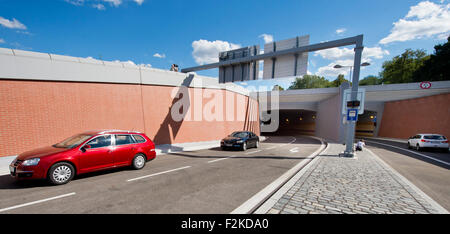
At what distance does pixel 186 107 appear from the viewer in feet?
42.1

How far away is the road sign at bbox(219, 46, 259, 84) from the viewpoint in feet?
35.1

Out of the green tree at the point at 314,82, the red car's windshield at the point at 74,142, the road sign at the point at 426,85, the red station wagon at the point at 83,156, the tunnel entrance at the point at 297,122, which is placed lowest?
the tunnel entrance at the point at 297,122

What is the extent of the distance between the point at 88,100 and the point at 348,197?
12193 mm

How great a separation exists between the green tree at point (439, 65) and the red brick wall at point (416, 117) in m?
12.2

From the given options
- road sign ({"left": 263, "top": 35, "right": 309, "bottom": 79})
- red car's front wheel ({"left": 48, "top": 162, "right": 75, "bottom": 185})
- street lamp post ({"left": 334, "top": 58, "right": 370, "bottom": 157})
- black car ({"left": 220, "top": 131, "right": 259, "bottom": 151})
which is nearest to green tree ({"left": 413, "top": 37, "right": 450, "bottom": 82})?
street lamp post ({"left": 334, "top": 58, "right": 370, "bottom": 157})

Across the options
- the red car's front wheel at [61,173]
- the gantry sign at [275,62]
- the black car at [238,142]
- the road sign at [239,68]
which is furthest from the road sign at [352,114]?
the red car's front wheel at [61,173]

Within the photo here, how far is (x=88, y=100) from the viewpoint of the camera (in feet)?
29.5

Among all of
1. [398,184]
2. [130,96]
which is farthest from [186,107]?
[398,184]

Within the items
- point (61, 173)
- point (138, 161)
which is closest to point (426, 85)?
point (138, 161)

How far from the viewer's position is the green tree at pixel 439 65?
26.9 meters

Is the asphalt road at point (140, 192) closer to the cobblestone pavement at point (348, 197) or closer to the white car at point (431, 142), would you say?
the cobblestone pavement at point (348, 197)

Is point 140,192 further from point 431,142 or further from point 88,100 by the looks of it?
point 431,142

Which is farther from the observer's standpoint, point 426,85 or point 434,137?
point 426,85
